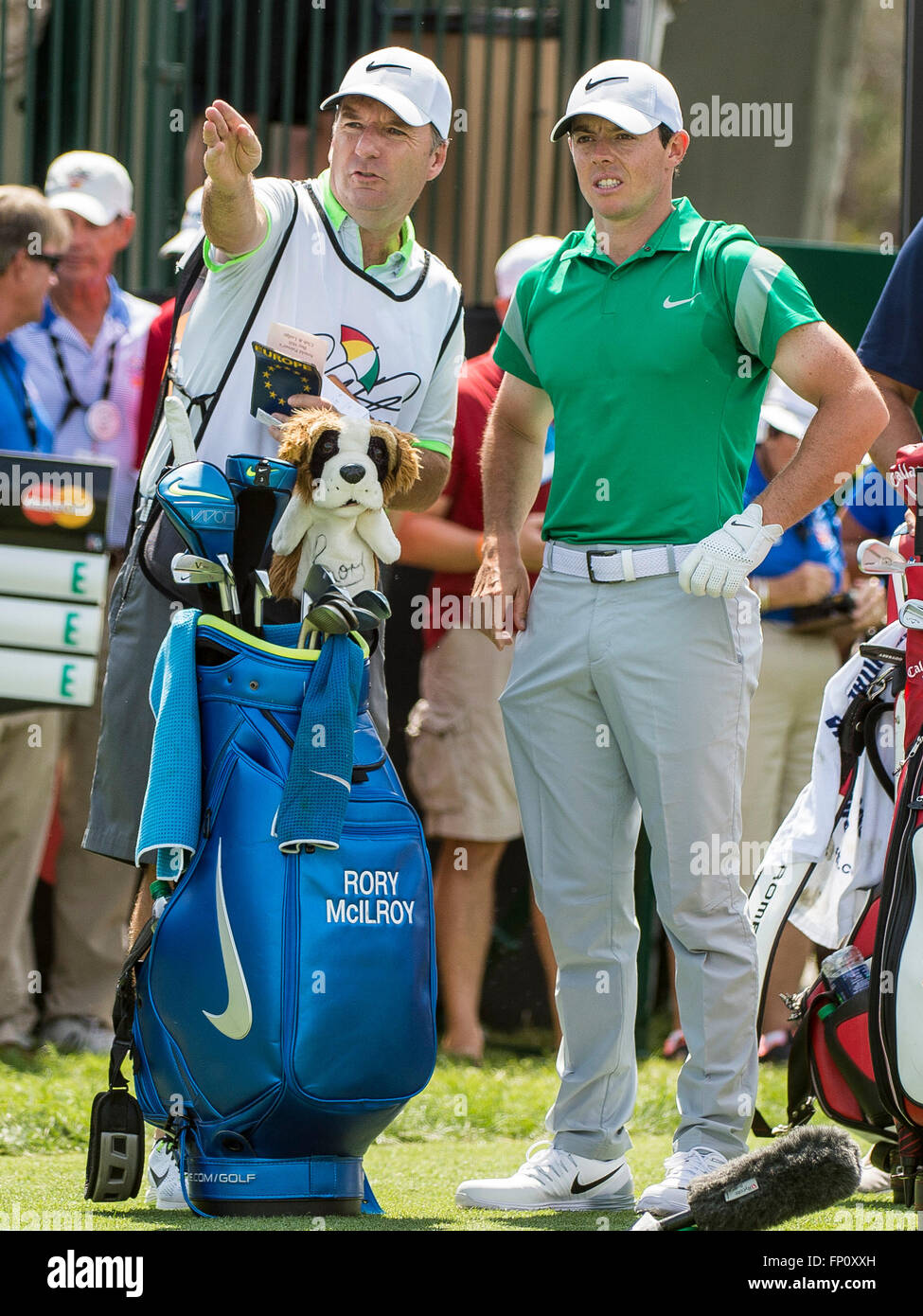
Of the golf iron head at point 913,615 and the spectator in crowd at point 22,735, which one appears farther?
the spectator in crowd at point 22,735

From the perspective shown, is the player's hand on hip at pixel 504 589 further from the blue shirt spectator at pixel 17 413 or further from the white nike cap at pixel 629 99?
the blue shirt spectator at pixel 17 413

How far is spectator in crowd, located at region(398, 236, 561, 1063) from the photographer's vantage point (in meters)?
5.42

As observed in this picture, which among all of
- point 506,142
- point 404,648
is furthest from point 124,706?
point 506,142

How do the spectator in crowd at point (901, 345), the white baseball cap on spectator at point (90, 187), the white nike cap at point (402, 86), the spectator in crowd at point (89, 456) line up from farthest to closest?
the white baseball cap on spectator at point (90, 187) → the spectator in crowd at point (89, 456) → the spectator in crowd at point (901, 345) → the white nike cap at point (402, 86)

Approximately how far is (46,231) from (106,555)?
0.95m

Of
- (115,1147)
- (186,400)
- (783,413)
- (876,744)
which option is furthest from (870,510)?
(115,1147)

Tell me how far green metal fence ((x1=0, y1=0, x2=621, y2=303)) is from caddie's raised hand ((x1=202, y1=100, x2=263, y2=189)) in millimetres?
2474

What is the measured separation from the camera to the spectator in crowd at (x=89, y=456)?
5.39 meters

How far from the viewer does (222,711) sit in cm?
329

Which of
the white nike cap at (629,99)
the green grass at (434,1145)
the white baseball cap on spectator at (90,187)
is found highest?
the white baseball cap on spectator at (90,187)

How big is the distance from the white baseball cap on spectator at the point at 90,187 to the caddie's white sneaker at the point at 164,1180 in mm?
3131

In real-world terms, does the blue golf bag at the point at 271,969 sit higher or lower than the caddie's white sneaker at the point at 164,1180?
higher

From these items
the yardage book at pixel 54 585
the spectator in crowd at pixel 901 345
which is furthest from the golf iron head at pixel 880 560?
the yardage book at pixel 54 585
